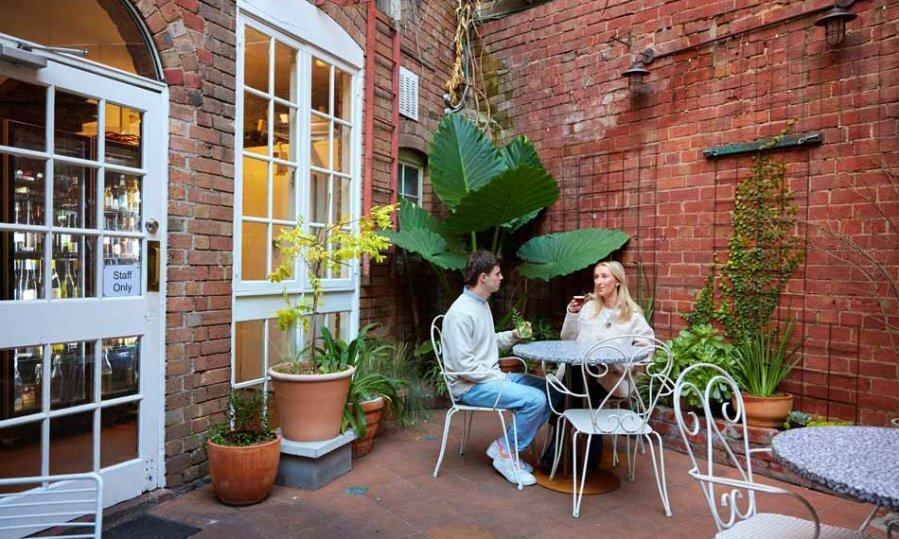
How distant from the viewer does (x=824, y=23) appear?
354cm

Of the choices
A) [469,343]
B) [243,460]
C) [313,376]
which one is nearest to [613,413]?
[469,343]

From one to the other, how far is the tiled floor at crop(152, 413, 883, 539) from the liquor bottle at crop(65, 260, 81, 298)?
107 centimetres

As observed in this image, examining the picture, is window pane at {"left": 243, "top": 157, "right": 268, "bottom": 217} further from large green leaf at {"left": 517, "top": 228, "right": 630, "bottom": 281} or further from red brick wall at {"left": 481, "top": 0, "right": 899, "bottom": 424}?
red brick wall at {"left": 481, "top": 0, "right": 899, "bottom": 424}

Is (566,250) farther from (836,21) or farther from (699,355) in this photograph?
(836,21)

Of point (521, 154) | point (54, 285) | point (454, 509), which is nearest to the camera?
point (54, 285)

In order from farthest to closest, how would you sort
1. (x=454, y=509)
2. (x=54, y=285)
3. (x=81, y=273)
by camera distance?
1. (x=454, y=509)
2. (x=81, y=273)
3. (x=54, y=285)

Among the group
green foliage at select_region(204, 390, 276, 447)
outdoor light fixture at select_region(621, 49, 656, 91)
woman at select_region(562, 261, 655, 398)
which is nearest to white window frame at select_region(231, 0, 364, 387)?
green foliage at select_region(204, 390, 276, 447)

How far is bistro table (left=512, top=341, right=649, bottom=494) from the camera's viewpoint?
281 cm

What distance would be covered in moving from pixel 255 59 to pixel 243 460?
88.8 inches

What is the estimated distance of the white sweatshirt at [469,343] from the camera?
319 cm

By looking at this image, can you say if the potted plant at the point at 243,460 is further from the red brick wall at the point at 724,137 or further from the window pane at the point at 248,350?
the red brick wall at the point at 724,137

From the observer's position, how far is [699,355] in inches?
152

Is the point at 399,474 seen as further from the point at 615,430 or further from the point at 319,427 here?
the point at 615,430

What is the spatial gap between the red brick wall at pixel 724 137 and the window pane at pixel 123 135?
3317mm
